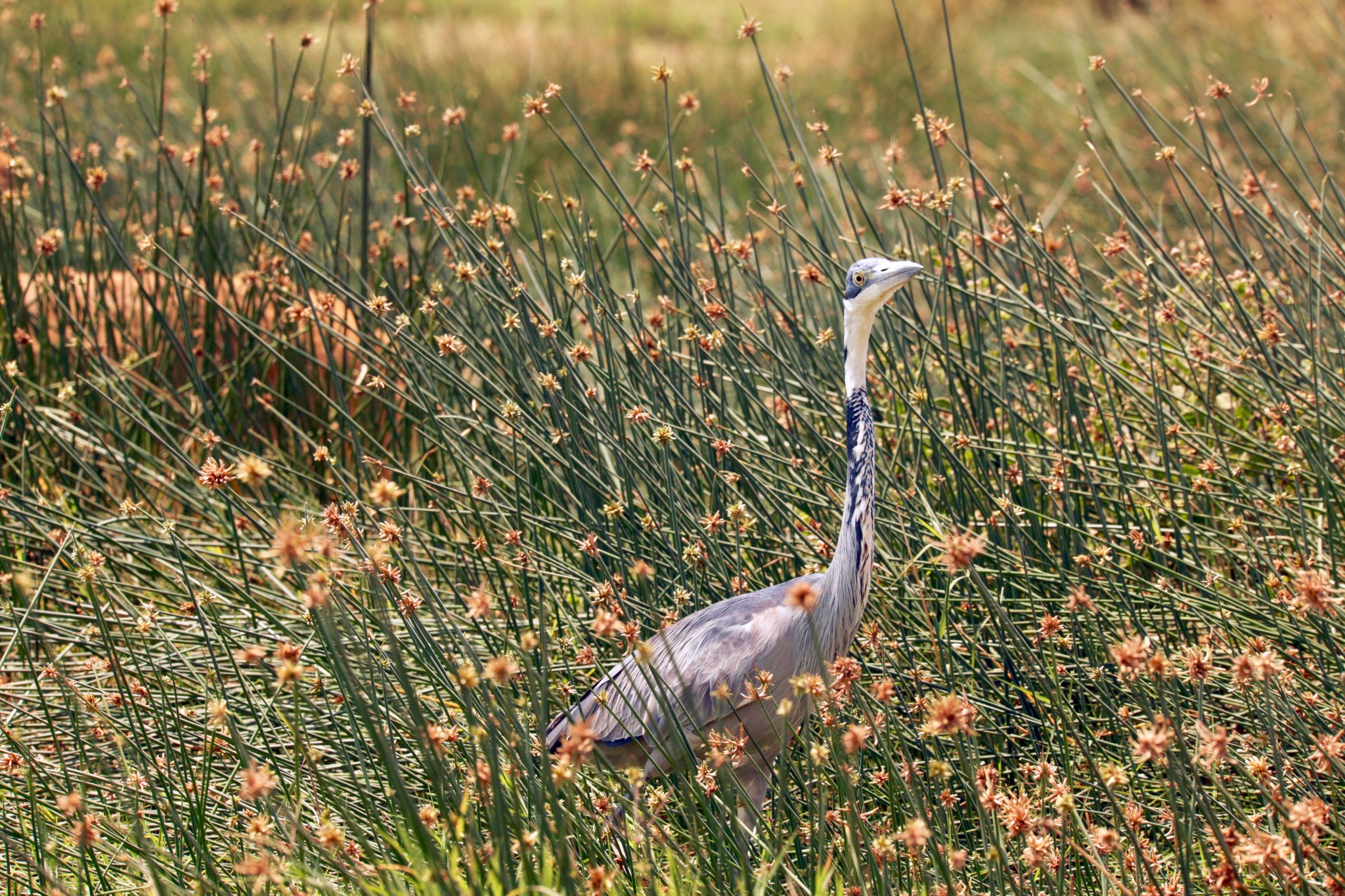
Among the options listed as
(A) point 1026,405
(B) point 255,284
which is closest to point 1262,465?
(A) point 1026,405

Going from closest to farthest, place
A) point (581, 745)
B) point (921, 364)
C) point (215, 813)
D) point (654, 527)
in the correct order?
1. point (581, 745)
2. point (215, 813)
3. point (654, 527)
4. point (921, 364)

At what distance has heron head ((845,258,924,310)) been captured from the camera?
247 cm

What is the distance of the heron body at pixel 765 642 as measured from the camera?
2.50m

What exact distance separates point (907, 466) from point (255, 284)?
7.52ft

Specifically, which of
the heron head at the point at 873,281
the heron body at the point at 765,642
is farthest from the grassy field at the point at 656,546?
the heron head at the point at 873,281

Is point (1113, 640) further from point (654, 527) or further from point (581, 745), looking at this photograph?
point (581, 745)

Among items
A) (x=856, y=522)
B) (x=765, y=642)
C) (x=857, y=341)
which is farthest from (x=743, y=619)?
(x=857, y=341)

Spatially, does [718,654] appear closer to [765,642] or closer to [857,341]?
[765,642]

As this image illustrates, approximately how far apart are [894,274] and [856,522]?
1.59 feet

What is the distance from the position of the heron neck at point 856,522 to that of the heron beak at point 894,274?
Result: 79mm

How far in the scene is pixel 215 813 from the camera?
8.99 ft

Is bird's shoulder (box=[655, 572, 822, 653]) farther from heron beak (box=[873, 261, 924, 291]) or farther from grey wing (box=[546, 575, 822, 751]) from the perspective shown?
heron beak (box=[873, 261, 924, 291])

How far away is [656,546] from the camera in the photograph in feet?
10.1

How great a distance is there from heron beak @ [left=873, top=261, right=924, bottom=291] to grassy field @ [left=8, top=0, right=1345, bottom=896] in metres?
0.29
